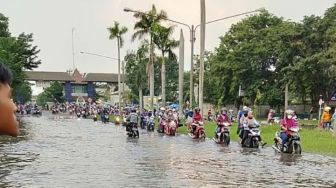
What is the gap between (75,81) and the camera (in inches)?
5901

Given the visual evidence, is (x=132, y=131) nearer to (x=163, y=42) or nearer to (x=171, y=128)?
(x=171, y=128)

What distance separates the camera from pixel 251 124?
80.5 ft

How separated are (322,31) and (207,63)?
31.8 metres

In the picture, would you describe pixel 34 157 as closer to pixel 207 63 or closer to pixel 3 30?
pixel 3 30

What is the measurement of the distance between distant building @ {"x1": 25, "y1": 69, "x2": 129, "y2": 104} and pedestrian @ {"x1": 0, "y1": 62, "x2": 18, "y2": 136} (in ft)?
463

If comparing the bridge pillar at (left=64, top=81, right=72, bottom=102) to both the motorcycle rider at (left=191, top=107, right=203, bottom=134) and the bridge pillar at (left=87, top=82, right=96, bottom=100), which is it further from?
the motorcycle rider at (left=191, top=107, right=203, bottom=134)

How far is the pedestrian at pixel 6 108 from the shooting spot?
2156 millimetres

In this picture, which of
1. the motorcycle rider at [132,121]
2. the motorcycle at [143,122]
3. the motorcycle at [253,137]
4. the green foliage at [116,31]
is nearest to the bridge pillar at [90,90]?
the green foliage at [116,31]

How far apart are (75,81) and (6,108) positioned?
14927 cm

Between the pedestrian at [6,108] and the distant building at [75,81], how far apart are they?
14108 centimetres

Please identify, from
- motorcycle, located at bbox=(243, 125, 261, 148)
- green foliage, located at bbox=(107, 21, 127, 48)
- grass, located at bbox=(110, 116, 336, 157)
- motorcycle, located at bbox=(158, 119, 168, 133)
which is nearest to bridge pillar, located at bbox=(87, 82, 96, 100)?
green foliage, located at bbox=(107, 21, 127, 48)

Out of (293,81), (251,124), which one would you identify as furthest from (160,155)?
(293,81)

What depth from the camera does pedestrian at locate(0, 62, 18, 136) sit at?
216cm

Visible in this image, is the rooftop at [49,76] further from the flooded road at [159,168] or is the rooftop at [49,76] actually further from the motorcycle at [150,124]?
the flooded road at [159,168]
